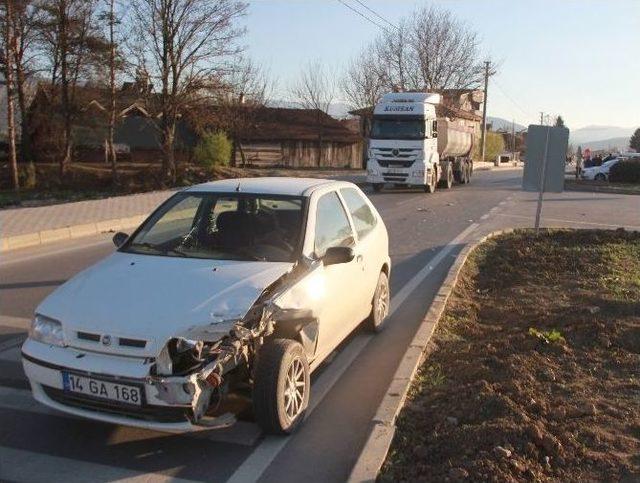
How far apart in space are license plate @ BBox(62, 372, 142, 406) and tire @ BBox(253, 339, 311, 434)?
0.74 metres

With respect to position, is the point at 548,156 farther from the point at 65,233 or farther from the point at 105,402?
the point at 105,402

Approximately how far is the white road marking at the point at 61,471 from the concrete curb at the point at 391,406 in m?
1.02

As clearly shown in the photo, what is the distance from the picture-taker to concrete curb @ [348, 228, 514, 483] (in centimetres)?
374

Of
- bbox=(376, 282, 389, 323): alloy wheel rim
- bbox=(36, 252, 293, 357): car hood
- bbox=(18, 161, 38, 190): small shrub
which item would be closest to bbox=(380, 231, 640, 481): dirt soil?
bbox=(376, 282, 389, 323): alloy wheel rim

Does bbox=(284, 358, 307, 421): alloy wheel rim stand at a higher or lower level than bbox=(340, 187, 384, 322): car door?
lower

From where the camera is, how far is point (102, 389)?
3711 mm

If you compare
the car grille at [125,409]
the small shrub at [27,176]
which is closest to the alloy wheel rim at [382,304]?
the car grille at [125,409]

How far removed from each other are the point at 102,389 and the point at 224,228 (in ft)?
6.26

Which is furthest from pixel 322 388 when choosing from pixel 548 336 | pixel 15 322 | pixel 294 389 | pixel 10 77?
pixel 10 77

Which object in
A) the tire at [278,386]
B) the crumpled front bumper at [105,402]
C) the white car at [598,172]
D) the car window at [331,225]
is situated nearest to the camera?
the crumpled front bumper at [105,402]

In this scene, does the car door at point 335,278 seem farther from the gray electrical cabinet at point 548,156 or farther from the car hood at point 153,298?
the gray electrical cabinet at point 548,156

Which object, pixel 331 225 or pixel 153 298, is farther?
pixel 331 225

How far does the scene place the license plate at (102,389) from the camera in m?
3.66

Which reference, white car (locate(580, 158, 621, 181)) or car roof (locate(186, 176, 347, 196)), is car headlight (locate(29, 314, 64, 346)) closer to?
car roof (locate(186, 176, 347, 196))
